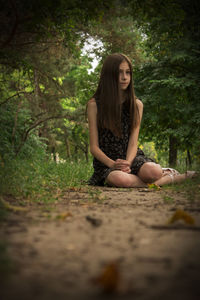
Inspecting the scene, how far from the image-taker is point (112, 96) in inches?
185

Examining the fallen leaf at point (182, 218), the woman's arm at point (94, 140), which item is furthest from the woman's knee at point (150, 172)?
the fallen leaf at point (182, 218)

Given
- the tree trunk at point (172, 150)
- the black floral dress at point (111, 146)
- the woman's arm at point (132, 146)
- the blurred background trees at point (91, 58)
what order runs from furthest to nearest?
1. the tree trunk at point (172, 150)
2. the black floral dress at point (111, 146)
3. the woman's arm at point (132, 146)
4. the blurred background trees at point (91, 58)

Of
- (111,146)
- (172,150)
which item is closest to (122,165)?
(111,146)

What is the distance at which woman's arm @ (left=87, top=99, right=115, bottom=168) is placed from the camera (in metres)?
4.64

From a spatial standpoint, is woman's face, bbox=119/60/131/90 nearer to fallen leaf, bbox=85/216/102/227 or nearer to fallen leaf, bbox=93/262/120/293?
fallen leaf, bbox=85/216/102/227

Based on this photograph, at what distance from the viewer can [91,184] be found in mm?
4812

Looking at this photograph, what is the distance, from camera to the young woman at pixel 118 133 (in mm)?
4469

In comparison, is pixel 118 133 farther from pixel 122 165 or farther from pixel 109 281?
pixel 109 281

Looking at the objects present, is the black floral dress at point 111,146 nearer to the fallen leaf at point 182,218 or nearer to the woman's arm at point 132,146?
the woman's arm at point 132,146

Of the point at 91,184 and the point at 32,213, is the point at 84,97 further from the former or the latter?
the point at 32,213

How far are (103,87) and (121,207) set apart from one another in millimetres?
2550

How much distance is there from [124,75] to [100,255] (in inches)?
143

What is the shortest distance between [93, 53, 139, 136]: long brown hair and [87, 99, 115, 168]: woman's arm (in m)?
0.09

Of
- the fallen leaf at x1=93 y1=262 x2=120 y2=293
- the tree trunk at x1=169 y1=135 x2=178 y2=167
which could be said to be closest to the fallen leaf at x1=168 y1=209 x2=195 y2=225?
the fallen leaf at x1=93 y1=262 x2=120 y2=293
